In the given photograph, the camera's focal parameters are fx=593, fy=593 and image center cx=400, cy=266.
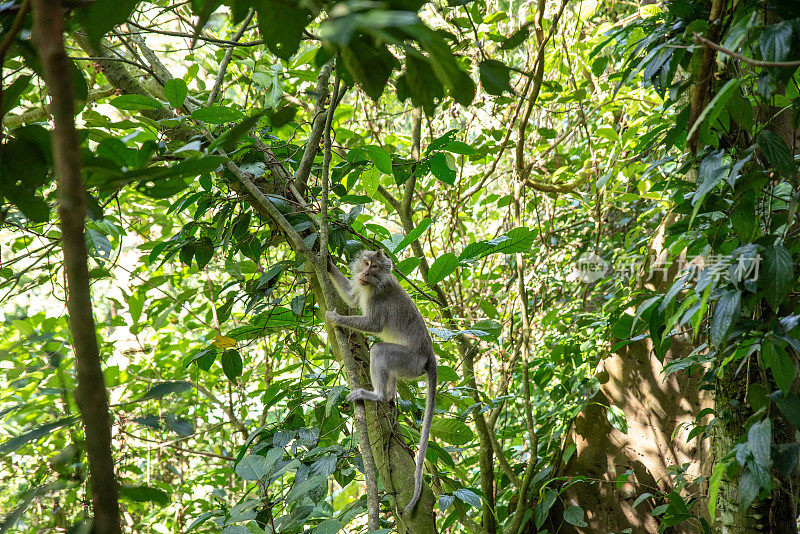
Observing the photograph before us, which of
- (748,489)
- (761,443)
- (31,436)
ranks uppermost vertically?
(31,436)

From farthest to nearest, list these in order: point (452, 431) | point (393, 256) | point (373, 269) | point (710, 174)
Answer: point (373, 269), point (452, 431), point (393, 256), point (710, 174)

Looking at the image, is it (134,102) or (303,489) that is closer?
(303,489)

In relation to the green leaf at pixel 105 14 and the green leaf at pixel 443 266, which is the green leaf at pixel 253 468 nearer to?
the green leaf at pixel 443 266

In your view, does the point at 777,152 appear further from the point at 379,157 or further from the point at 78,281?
the point at 78,281

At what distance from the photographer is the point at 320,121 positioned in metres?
2.59

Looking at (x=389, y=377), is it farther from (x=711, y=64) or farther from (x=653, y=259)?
(x=711, y=64)

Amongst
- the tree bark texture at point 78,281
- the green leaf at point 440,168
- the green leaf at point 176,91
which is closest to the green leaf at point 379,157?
the green leaf at point 440,168

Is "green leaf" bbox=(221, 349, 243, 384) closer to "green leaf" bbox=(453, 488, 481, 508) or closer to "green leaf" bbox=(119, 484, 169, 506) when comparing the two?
"green leaf" bbox=(453, 488, 481, 508)

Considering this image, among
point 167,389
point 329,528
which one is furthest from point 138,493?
point 329,528

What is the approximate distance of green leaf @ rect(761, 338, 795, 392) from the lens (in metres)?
1.69

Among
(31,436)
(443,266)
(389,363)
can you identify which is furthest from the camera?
(389,363)

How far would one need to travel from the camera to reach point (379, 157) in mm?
2555

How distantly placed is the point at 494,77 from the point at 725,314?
1235 millimetres

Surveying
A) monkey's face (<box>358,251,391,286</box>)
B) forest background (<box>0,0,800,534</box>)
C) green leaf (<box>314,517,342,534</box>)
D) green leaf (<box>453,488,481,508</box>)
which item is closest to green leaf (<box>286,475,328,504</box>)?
forest background (<box>0,0,800,534</box>)
